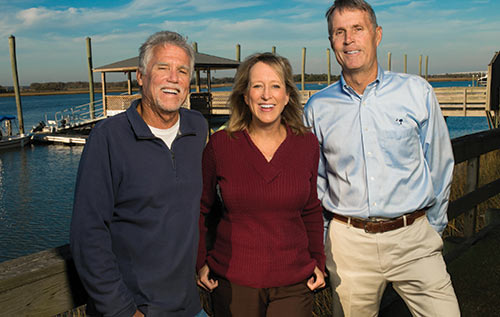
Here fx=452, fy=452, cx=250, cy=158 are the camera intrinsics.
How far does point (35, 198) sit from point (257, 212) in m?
17.8

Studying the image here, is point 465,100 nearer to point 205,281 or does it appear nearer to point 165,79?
point 205,281

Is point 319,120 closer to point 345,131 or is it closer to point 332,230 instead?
point 345,131

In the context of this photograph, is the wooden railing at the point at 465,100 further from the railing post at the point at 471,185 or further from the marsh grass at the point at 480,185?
the railing post at the point at 471,185

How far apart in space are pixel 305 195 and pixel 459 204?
1958 mm

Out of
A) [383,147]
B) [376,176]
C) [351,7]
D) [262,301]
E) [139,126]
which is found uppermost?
[351,7]

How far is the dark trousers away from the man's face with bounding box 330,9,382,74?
1.21m

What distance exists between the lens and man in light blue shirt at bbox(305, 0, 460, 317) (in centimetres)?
242

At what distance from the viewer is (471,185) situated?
3947 millimetres

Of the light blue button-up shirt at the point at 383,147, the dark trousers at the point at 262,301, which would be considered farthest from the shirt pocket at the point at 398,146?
the dark trousers at the point at 262,301

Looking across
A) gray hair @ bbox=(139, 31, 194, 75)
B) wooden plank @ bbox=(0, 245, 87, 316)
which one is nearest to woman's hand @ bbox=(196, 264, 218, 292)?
wooden plank @ bbox=(0, 245, 87, 316)

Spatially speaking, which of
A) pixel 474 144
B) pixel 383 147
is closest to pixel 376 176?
pixel 383 147

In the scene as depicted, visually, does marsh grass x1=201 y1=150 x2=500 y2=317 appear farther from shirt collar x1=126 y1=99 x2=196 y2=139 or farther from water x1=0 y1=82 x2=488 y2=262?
water x1=0 y1=82 x2=488 y2=262

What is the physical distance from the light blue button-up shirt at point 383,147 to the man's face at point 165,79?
88 cm

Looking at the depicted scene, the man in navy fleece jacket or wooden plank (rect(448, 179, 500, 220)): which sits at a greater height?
the man in navy fleece jacket
